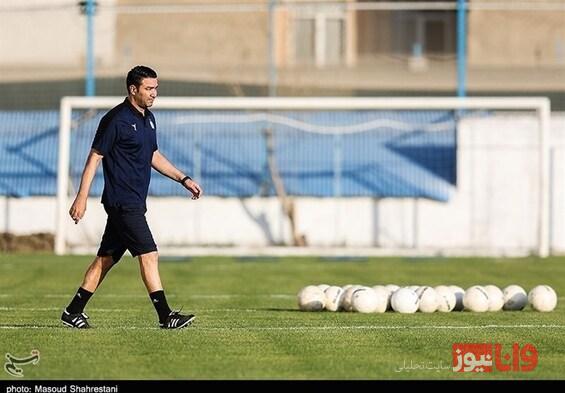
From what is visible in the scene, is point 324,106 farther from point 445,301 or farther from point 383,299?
point 383,299

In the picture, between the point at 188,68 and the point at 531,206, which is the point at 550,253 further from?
the point at 188,68

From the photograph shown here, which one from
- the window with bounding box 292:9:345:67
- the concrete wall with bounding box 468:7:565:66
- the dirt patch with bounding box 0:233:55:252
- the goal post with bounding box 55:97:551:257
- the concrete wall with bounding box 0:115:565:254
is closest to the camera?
the goal post with bounding box 55:97:551:257

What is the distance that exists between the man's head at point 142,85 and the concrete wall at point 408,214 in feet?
51.9

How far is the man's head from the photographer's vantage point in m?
13.2

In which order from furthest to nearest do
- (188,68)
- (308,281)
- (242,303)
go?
(188,68)
(308,281)
(242,303)

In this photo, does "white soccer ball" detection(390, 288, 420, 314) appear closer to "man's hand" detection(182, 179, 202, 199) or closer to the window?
"man's hand" detection(182, 179, 202, 199)

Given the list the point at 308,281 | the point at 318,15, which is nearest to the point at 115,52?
the point at 318,15

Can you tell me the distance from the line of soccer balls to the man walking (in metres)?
2.77

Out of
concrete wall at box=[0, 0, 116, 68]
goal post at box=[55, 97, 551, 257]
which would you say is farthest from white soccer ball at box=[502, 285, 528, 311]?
concrete wall at box=[0, 0, 116, 68]

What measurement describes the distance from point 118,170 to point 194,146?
17.1 meters

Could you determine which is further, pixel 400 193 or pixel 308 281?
pixel 400 193

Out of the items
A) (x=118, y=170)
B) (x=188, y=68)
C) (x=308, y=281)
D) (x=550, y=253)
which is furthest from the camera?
(x=188, y=68)

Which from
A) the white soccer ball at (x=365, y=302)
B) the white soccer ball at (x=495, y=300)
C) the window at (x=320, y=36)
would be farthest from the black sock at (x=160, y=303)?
the window at (x=320, y=36)

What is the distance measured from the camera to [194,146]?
99.9 ft
